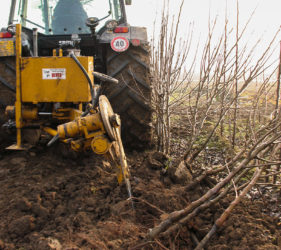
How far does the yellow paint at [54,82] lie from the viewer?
8.80 ft

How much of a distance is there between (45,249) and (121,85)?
2.19 m

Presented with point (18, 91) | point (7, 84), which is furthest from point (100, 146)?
point (7, 84)

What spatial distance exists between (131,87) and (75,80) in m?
0.88

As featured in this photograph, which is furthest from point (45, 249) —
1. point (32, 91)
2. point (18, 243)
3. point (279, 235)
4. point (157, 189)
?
point (32, 91)

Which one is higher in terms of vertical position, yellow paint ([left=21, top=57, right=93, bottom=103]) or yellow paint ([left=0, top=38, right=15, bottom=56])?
yellow paint ([left=0, top=38, right=15, bottom=56])

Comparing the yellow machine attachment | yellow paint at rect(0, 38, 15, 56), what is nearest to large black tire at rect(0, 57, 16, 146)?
yellow paint at rect(0, 38, 15, 56)

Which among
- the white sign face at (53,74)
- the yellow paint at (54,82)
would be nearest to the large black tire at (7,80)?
the yellow paint at (54,82)

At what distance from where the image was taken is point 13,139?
346cm

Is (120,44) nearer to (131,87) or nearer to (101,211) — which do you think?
(131,87)

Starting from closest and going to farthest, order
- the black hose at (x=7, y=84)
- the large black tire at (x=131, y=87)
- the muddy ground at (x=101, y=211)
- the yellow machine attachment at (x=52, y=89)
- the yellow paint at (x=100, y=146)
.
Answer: the muddy ground at (x=101, y=211) < the yellow paint at (x=100, y=146) < the yellow machine attachment at (x=52, y=89) < the black hose at (x=7, y=84) < the large black tire at (x=131, y=87)

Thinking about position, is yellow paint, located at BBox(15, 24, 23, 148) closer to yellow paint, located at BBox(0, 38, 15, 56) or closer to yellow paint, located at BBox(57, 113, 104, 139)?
yellow paint, located at BBox(0, 38, 15, 56)

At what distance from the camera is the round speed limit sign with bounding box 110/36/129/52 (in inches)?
128

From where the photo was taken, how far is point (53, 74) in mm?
2699

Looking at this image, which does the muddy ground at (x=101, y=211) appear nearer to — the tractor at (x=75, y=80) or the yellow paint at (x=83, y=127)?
the tractor at (x=75, y=80)
